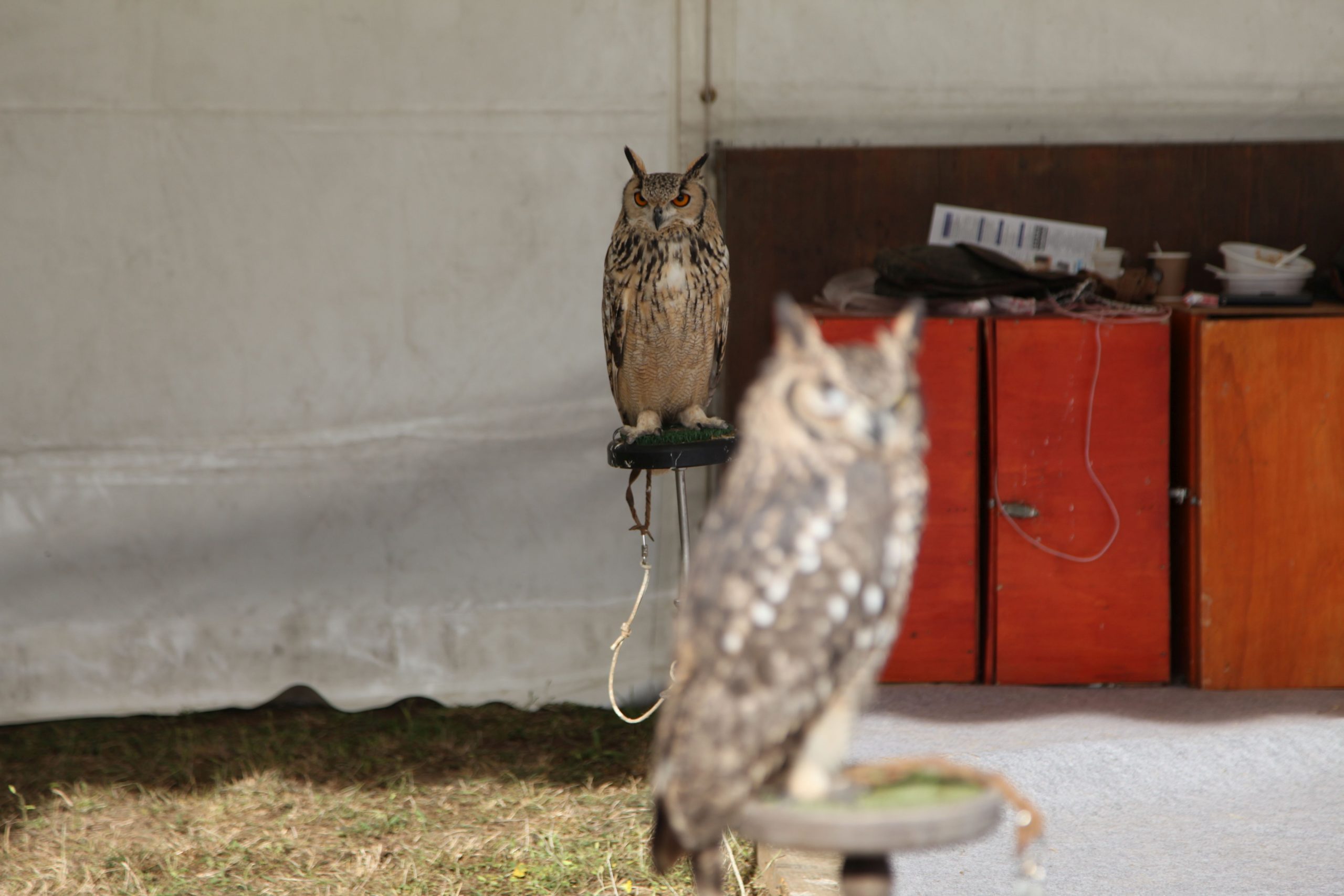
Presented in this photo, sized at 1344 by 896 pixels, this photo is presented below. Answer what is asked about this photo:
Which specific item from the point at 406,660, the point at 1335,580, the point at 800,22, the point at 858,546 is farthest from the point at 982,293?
the point at 858,546

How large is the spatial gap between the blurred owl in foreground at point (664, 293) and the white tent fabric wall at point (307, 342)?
2.83 feet

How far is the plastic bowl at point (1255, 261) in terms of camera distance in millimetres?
3299

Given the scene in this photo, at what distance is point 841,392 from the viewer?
102 cm

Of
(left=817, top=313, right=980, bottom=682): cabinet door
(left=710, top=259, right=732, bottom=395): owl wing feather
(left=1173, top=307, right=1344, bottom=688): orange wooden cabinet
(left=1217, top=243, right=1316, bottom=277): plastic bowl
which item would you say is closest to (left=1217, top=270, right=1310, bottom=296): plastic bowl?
(left=1217, top=243, right=1316, bottom=277): plastic bowl

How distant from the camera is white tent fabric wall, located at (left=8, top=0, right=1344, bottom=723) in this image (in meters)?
3.31

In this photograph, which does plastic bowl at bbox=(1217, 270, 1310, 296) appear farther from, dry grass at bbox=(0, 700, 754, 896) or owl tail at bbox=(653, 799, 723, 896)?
owl tail at bbox=(653, 799, 723, 896)

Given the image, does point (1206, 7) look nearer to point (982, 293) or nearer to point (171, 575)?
point (982, 293)

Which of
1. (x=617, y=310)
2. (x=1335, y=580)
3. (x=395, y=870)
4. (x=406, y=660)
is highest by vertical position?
(x=617, y=310)

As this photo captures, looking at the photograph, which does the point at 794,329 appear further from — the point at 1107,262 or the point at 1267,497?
the point at 1107,262

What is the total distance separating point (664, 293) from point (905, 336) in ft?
4.82

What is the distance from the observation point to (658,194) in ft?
7.98

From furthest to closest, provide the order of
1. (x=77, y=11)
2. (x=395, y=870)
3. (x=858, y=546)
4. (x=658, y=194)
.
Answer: (x=77, y=11)
(x=395, y=870)
(x=658, y=194)
(x=858, y=546)

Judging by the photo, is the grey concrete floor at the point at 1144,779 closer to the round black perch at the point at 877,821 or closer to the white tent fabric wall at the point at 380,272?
the white tent fabric wall at the point at 380,272

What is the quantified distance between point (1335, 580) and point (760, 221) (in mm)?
1913
